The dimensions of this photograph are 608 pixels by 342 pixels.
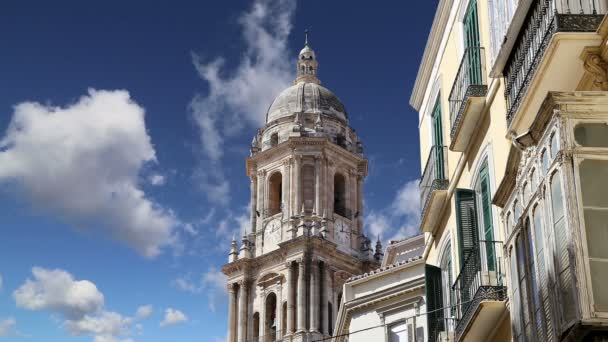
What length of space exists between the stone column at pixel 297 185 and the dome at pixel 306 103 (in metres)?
3.96

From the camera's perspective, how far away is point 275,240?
55.2 m

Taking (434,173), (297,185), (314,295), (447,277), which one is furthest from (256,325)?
(447,277)

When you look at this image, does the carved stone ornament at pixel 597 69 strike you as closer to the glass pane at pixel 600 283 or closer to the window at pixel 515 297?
the window at pixel 515 297

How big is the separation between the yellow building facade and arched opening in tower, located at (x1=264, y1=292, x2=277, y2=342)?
34.5 m

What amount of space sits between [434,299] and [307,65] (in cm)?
4646

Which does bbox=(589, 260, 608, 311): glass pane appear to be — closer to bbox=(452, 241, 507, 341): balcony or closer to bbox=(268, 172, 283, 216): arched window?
bbox=(452, 241, 507, 341): balcony

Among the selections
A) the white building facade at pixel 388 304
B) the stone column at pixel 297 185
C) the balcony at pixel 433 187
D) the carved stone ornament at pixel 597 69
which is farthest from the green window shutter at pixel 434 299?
the stone column at pixel 297 185

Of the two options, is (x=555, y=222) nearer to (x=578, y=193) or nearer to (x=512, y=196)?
(x=578, y=193)

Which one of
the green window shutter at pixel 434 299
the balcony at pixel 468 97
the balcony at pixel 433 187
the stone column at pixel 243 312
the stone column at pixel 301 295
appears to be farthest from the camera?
the stone column at pixel 243 312

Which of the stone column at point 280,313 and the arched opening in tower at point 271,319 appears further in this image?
the arched opening in tower at point 271,319

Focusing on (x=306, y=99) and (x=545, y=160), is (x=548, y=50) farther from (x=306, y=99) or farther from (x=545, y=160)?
(x=306, y=99)

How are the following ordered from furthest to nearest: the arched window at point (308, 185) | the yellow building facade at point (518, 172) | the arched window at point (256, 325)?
the arched window at point (308, 185) < the arched window at point (256, 325) < the yellow building facade at point (518, 172)

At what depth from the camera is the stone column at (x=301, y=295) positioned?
51.2 metres

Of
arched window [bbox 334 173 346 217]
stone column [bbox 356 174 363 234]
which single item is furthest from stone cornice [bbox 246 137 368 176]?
arched window [bbox 334 173 346 217]
